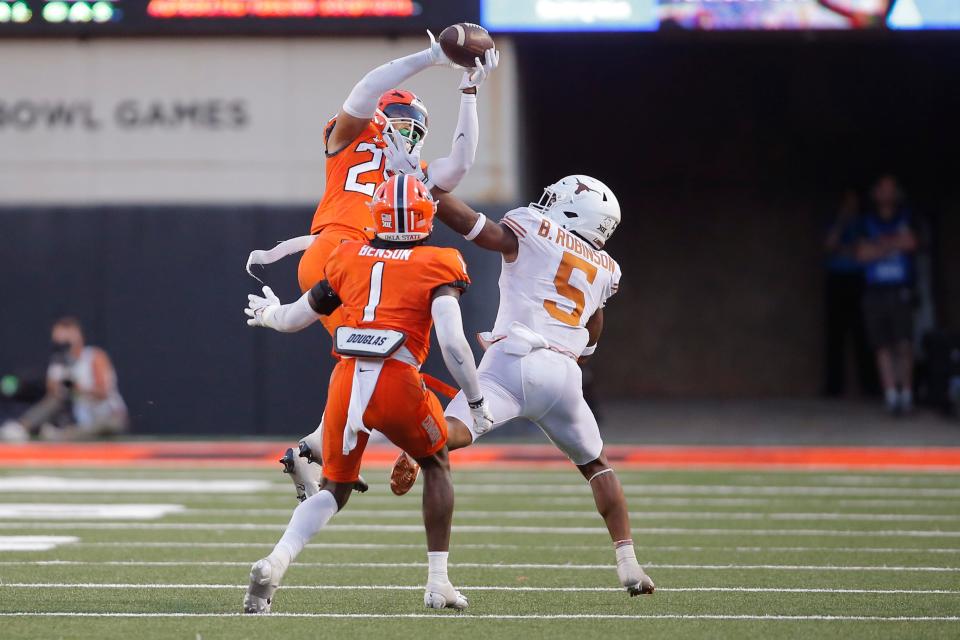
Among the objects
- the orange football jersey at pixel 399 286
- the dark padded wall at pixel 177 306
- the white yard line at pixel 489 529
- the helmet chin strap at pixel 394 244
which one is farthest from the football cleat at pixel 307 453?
the dark padded wall at pixel 177 306

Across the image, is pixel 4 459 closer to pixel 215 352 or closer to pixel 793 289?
pixel 215 352

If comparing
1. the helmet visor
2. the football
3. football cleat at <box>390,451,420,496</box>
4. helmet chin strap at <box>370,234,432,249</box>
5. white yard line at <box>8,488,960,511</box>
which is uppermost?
the football

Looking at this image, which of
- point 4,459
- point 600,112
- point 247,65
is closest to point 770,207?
point 600,112

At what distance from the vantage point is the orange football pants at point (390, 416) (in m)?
5.84

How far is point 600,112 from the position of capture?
62.0 feet

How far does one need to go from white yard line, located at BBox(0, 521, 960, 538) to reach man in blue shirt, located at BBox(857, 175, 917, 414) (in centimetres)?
594

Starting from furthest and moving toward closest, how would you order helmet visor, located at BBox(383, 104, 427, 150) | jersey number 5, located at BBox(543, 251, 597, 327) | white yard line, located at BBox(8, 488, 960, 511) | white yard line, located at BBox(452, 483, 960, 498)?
white yard line, located at BBox(452, 483, 960, 498), white yard line, located at BBox(8, 488, 960, 511), helmet visor, located at BBox(383, 104, 427, 150), jersey number 5, located at BBox(543, 251, 597, 327)

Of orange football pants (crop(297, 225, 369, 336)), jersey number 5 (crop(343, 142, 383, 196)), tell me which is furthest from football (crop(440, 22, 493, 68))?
orange football pants (crop(297, 225, 369, 336))

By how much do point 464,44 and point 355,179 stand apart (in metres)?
1.00

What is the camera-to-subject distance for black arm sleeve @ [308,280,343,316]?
239 inches

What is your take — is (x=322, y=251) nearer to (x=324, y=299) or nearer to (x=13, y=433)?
(x=324, y=299)

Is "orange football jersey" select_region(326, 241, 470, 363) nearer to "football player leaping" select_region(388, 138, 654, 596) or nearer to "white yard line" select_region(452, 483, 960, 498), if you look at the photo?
"football player leaping" select_region(388, 138, 654, 596)

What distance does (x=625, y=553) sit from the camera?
6.36 metres

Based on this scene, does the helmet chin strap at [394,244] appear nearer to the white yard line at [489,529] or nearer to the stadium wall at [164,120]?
the white yard line at [489,529]
